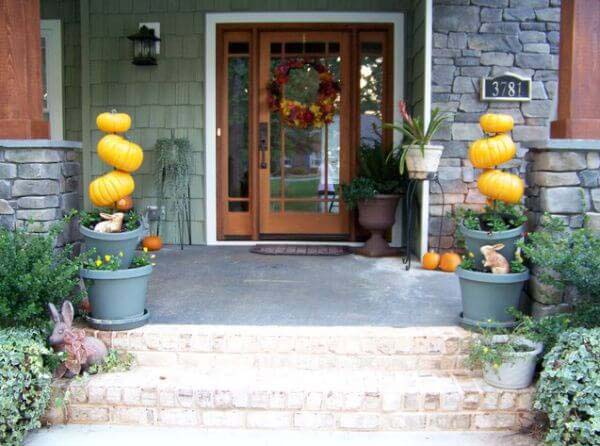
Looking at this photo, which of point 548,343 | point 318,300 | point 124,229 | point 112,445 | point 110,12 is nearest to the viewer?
point 112,445

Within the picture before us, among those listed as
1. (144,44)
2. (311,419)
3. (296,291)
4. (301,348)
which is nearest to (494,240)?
(301,348)

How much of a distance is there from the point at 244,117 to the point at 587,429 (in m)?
4.27

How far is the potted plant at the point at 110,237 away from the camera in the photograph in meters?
3.53

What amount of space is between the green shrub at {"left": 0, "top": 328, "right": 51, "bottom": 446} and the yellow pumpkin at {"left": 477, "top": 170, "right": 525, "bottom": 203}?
94.3 inches

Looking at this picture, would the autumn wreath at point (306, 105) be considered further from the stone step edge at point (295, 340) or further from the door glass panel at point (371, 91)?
the stone step edge at point (295, 340)

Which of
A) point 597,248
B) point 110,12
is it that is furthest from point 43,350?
point 110,12

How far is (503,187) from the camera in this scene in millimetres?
3514

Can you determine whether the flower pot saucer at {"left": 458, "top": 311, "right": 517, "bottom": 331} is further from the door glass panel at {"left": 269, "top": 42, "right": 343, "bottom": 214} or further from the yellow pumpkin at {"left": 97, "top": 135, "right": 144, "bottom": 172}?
the door glass panel at {"left": 269, "top": 42, "right": 343, "bottom": 214}

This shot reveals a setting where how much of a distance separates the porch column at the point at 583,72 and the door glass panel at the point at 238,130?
327 centimetres

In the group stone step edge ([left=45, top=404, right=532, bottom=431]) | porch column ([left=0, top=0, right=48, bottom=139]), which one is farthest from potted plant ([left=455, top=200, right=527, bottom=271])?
porch column ([left=0, top=0, right=48, bottom=139])

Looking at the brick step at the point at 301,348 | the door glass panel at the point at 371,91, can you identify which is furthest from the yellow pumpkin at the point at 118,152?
the door glass panel at the point at 371,91

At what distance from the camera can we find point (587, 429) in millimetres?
2639

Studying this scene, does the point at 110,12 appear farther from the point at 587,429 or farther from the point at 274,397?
the point at 587,429

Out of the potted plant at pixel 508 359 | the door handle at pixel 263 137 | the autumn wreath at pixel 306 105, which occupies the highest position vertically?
the autumn wreath at pixel 306 105
